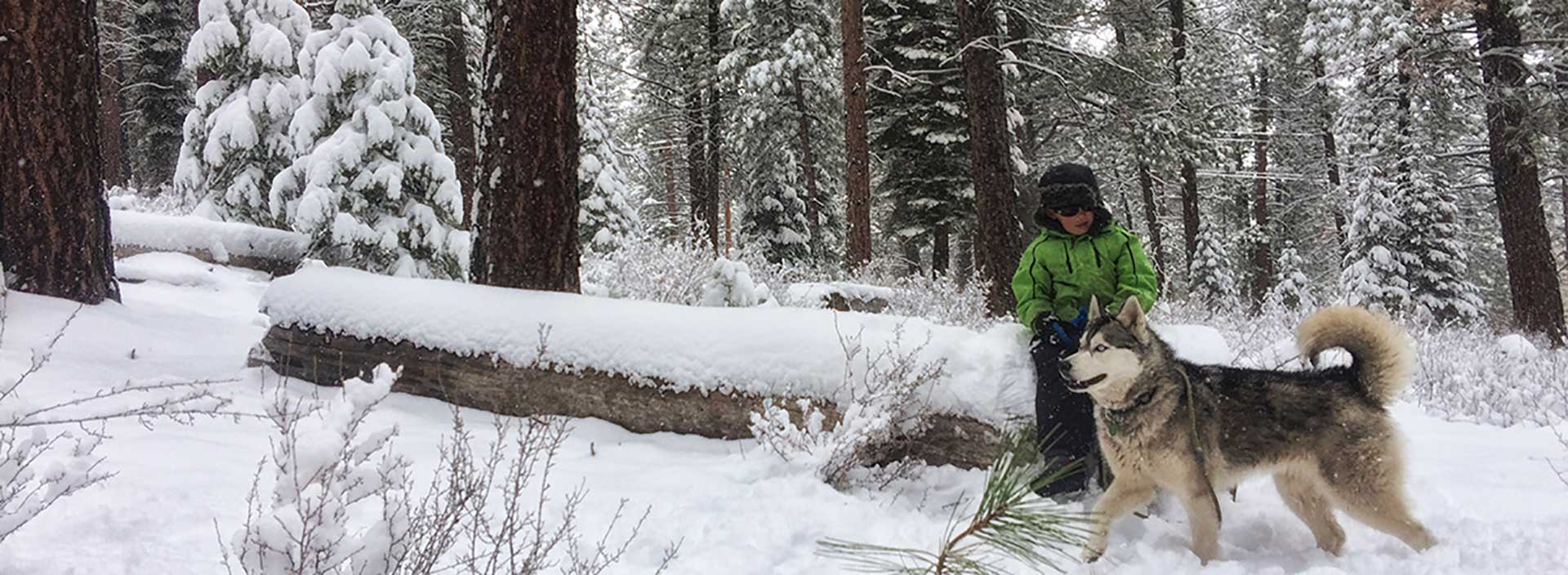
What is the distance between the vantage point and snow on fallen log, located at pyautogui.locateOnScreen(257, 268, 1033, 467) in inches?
165

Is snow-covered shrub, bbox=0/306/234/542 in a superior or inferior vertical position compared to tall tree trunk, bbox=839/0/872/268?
inferior

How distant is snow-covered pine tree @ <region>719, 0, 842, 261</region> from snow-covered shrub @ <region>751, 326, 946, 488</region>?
16.0 m

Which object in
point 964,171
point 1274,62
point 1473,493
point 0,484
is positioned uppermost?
point 1274,62

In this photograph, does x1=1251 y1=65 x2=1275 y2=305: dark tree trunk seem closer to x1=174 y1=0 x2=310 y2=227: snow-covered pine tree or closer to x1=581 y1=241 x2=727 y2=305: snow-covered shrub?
x1=581 y1=241 x2=727 y2=305: snow-covered shrub

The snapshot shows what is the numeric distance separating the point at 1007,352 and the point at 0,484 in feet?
13.0

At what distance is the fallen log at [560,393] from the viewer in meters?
4.12

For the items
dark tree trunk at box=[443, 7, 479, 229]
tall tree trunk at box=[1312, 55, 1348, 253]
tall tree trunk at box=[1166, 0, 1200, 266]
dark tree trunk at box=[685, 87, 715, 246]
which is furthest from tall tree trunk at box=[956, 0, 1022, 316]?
tall tree trunk at box=[1312, 55, 1348, 253]

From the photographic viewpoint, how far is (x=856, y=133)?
468 inches

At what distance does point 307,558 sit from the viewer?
1.73m

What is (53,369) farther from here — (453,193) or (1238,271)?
(1238,271)

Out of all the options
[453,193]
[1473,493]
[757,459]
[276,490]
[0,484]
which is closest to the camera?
[276,490]

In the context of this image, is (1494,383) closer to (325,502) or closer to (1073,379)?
(1073,379)

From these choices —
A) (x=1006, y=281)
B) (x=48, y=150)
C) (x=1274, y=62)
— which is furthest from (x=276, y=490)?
(x=1274, y=62)

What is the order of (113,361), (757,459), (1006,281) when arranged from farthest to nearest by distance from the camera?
(1006,281), (113,361), (757,459)
